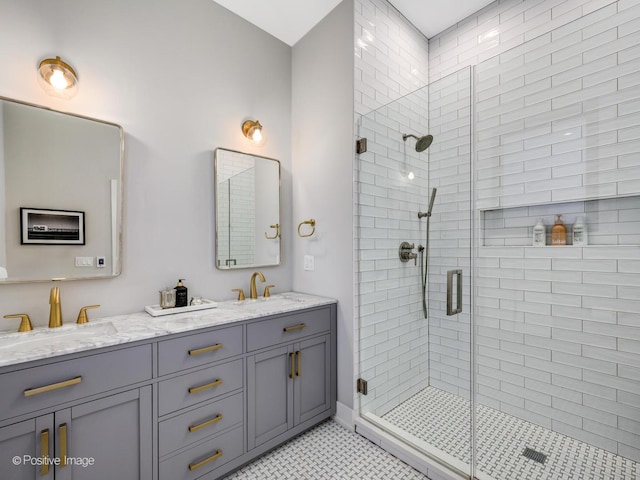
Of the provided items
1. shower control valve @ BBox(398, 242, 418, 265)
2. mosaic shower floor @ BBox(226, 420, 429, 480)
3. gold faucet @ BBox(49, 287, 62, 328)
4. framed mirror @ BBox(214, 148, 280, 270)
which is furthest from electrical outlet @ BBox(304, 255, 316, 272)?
gold faucet @ BBox(49, 287, 62, 328)

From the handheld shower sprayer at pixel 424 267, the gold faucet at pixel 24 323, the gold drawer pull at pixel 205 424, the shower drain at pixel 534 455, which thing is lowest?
the shower drain at pixel 534 455

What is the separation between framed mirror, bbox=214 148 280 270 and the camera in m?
2.27

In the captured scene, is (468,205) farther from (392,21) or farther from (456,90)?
(392,21)

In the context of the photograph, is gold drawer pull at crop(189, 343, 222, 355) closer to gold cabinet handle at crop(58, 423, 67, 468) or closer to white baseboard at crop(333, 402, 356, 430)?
gold cabinet handle at crop(58, 423, 67, 468)

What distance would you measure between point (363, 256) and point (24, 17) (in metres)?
2.34

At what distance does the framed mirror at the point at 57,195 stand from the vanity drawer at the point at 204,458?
1.07 m

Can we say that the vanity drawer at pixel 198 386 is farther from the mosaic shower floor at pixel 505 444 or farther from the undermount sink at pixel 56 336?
the mosaic shower floor at pixel 505 444

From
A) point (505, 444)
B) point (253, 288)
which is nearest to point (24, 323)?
point (253, 288)

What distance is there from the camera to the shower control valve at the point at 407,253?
7.09ft

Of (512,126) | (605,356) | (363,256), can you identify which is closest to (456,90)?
(512,126)

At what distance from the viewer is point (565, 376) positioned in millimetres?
1752

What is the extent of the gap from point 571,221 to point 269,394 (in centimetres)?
205

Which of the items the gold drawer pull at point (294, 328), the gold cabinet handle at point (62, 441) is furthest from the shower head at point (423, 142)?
the gold cabinet handle at point (62, 441)

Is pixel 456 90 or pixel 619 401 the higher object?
pixel 456 90
